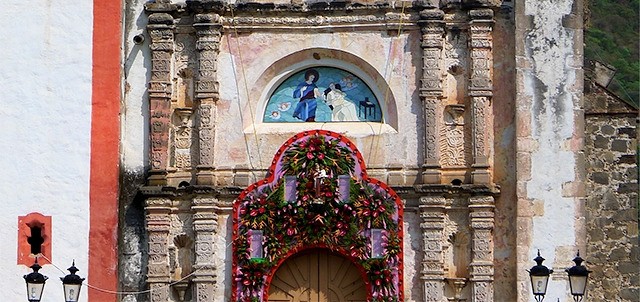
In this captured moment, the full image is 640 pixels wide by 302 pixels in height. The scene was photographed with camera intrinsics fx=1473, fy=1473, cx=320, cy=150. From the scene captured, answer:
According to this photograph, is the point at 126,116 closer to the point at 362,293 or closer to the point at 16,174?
the point at 16,174

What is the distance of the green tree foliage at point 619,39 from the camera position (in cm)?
3988

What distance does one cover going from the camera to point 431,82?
19.8m

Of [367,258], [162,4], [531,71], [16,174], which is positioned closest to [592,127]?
[531,71]

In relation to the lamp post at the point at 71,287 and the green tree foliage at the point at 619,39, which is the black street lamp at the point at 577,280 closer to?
the lamp post at the point at 71,287

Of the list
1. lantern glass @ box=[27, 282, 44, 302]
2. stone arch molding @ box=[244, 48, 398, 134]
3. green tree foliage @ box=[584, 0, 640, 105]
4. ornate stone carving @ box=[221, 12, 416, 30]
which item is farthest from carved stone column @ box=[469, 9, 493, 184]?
green tree foliage @ box=[584, 0, 640, 105]

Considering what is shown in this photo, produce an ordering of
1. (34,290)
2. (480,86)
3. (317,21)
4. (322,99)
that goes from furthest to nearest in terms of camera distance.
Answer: (322,99)
(317,21)
(480,86)
(34,290)

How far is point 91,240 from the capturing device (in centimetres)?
1994

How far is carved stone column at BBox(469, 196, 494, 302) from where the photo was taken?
19422mm

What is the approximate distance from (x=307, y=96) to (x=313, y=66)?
1.41 ft

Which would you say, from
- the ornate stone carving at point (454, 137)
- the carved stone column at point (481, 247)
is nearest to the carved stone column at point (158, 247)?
the ornate stone carving at point (454, 137)

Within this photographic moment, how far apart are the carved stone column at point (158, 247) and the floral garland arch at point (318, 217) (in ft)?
3.06

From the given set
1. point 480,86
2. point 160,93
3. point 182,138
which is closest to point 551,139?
point 480,86

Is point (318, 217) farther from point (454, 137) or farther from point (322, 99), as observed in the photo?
point (454, 137)

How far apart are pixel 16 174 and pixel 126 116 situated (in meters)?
1.69
